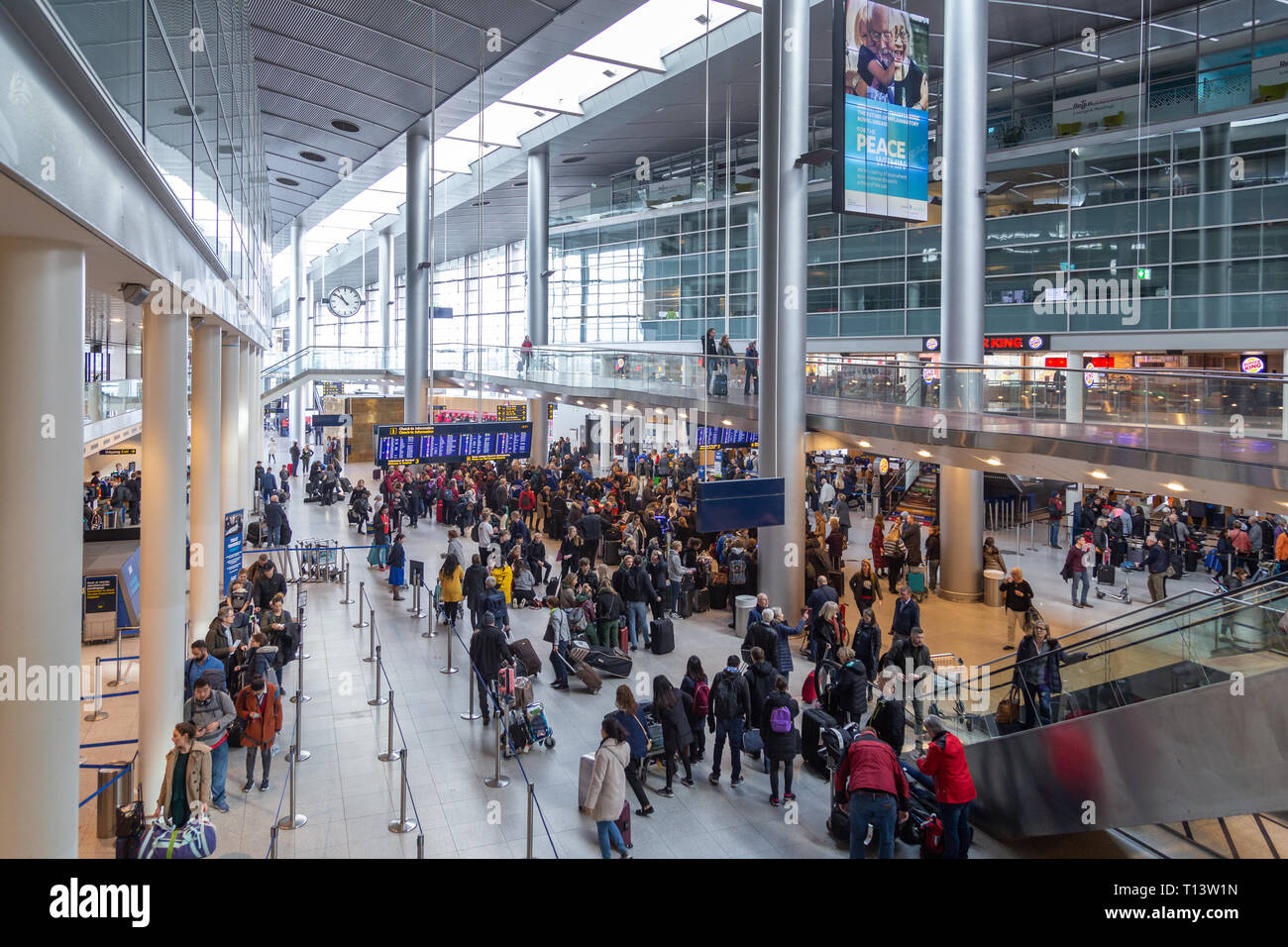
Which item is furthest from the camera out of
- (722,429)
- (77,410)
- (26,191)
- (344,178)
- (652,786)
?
(344,178)

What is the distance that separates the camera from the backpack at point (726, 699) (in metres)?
8.52

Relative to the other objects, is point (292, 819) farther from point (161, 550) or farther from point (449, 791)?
point (161, 550)

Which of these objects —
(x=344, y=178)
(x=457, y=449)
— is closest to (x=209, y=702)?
(x=457, y=449)

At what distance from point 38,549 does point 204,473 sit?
7706 millimetres

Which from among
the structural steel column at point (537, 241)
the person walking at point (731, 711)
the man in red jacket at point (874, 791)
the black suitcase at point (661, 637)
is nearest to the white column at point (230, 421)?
the black suitcase at point (661, 637)

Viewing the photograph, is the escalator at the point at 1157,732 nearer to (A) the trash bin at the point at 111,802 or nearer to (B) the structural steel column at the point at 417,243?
(A) the trash bin at the point at 111,802

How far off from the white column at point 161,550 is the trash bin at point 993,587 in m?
14.2

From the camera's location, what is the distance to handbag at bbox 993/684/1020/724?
8.38 metres

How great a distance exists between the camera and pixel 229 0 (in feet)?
40.8

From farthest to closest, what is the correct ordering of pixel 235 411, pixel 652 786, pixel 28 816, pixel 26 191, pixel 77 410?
pixel 235 411, pixel 652 786, pixel 77 410, pixel 28 816, pixel 26 191

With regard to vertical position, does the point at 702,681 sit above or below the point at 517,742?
above

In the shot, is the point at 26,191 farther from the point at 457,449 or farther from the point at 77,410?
the point at 457,449

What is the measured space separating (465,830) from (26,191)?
5.76 metres

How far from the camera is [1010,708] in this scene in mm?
8484
